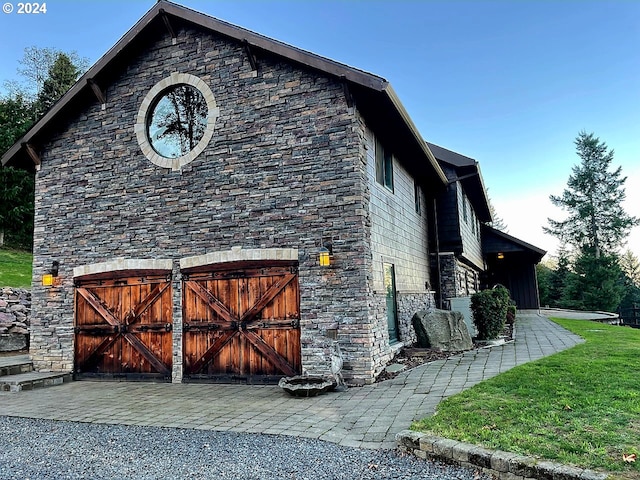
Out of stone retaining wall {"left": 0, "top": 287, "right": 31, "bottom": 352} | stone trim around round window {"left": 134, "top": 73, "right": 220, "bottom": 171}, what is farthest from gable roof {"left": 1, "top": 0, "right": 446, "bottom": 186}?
stone retaining wall {"left": 0, "top": 287, "right": 31, "bottom": 352}

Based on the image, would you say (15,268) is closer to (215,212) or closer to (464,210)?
(215,212)

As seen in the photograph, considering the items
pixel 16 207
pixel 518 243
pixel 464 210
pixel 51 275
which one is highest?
pixel 16 207

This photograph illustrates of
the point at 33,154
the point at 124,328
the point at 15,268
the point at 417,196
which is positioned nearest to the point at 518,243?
the point at 417,196

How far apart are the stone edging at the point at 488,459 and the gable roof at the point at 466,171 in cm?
1033

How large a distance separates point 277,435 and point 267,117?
18.2 ft

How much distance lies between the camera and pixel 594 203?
32.6 metres

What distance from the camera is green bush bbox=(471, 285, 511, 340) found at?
1084cm

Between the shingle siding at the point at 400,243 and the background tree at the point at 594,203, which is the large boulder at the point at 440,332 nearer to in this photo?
the shingle siding at the point at 400,243

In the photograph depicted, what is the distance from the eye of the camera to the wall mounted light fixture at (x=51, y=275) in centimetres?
945

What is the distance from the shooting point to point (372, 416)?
5285 millimetres

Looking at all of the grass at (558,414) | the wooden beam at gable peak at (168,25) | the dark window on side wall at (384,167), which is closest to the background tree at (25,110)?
the wooden beam at gable peak at (168,25)

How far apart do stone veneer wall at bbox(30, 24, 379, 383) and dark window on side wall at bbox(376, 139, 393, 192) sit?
1268 millimetres

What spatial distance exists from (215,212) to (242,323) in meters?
Result: 2.11

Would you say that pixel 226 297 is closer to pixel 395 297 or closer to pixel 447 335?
pixel 395 297
